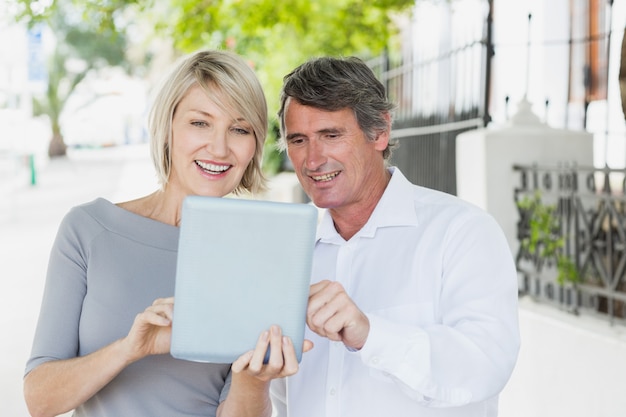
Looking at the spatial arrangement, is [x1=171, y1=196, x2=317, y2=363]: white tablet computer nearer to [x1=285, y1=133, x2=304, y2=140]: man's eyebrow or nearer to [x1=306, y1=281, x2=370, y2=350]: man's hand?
[x1=306, y1=281, x2=370, y2=350]: man's hand

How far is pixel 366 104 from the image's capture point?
2.48 metres

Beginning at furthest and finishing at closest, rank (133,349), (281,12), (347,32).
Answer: (347,32), (281,12), (133,349)

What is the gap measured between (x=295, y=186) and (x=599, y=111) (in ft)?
15.4

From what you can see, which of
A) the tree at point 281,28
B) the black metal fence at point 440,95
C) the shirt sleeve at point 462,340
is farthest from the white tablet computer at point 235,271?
the tree at point 281,28

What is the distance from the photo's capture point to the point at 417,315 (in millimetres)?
2295

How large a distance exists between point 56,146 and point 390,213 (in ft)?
132

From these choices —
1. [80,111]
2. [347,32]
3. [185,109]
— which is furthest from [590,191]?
[80,111]

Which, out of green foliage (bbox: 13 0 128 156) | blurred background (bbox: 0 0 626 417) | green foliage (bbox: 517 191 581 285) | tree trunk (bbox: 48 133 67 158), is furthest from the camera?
tree trunk (bbox: 48 133 67 158)

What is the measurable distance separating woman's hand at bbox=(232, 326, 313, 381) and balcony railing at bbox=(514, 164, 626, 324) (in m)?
4.34

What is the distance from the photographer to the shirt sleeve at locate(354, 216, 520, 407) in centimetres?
197

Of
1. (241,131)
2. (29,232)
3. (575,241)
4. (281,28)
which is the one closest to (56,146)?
(29,232)

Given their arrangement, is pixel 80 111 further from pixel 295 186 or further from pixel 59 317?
pixel 59 317

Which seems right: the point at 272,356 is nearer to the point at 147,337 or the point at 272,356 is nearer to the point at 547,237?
the point at 147,337

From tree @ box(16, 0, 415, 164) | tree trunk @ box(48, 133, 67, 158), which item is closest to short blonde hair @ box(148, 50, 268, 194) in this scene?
tree @ box(16, 0, 415, 164)
